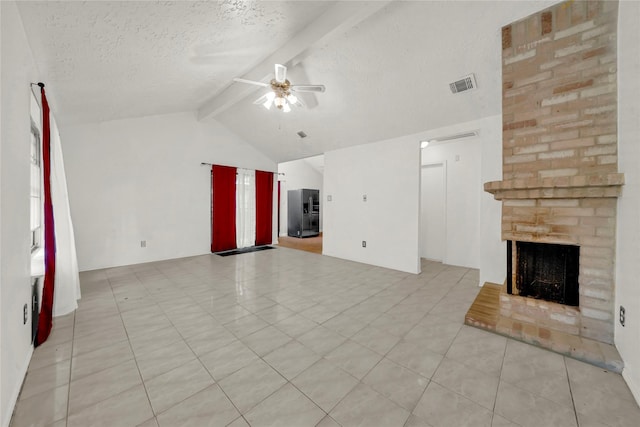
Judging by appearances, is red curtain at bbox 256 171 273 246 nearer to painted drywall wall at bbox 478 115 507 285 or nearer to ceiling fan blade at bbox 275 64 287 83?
ceiling fan blade at bbox 275 64 287 83

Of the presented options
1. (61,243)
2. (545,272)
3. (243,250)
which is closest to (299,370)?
(545,272)

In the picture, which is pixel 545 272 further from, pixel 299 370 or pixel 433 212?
pixel 433 212

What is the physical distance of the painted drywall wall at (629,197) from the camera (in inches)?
59.6

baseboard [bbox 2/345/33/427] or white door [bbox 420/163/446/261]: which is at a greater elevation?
white door [bbox 420/163/446/261]

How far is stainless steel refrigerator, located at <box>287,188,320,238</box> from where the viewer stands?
823 centimetres

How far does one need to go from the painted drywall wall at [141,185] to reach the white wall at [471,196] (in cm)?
458

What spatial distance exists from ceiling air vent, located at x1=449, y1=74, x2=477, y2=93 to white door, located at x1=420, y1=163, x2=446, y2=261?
189 cm

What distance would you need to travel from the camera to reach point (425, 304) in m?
2.73

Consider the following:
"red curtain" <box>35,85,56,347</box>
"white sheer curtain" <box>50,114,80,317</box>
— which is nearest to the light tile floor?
"white sheer curtain" <box>50,114,80,317</box>

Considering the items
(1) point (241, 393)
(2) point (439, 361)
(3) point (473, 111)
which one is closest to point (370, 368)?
(2) point (439, 361)

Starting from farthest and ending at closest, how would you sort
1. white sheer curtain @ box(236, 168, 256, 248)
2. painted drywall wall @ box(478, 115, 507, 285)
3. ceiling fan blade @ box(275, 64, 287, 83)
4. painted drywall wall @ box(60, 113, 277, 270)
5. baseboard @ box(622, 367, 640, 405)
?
white sheer curtain @ box(236, 168, 256, 248), painted drywall wall @ box(60, 113, 277, 270), painted drywall wall @ box(478, 115, 507, 285), ceiling fan blade @ box(275, 64, 287, 83), baseboard @ box(622, 367, 640, 405)

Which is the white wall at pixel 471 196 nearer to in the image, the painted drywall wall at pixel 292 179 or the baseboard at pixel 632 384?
the baseboard at pixel 632 384

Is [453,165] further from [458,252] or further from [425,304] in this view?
[425,304]

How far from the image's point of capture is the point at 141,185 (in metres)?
4.58
